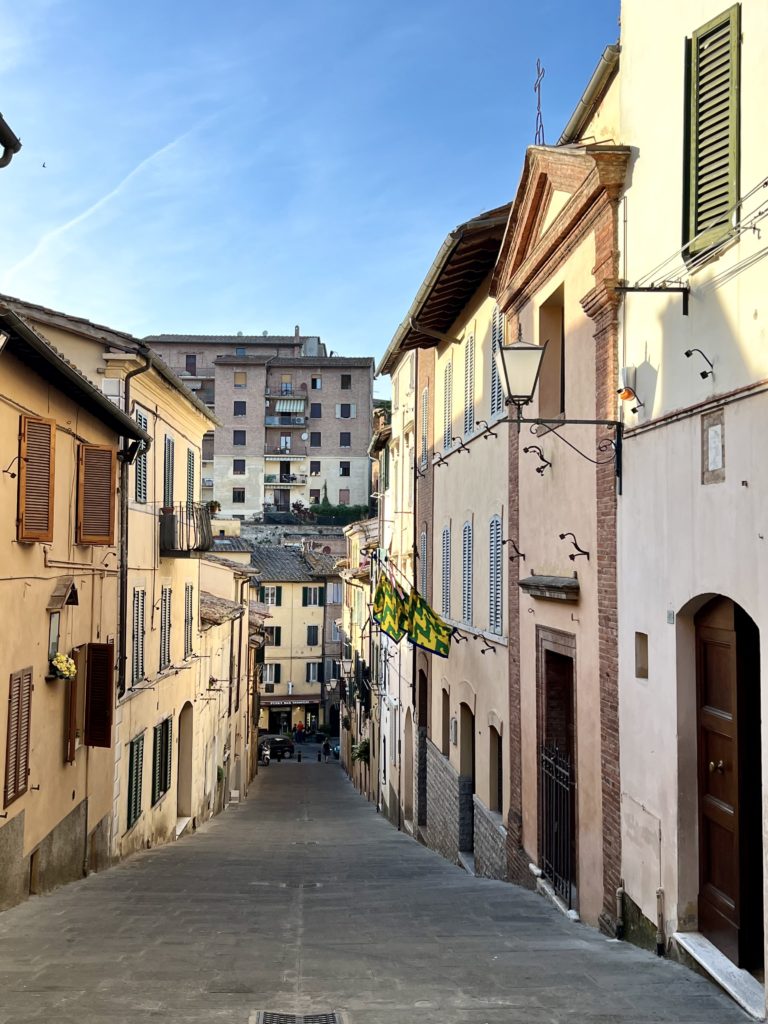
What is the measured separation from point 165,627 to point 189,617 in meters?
2.94

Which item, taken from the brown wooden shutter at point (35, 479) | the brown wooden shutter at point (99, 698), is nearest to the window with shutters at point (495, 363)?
the brown wooden shutter at point (35, 479)

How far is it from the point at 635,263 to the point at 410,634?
9.54 m

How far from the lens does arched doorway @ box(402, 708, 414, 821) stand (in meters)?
24.1

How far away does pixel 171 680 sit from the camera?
71.7 ft

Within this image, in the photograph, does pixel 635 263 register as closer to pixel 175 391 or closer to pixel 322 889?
pixel 322 889

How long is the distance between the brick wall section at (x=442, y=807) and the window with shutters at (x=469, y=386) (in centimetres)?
612

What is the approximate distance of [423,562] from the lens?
880 inches

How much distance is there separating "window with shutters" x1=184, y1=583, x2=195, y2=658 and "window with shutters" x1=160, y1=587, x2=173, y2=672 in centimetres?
194

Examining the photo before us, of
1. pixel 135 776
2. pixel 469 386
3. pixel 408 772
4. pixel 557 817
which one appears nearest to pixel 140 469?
pixel 135 776

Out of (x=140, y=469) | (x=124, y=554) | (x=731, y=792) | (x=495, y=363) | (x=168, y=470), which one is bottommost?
(x=731, y=792)

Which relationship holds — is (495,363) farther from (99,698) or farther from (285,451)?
(285,451)

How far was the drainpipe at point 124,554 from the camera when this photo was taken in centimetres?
1692

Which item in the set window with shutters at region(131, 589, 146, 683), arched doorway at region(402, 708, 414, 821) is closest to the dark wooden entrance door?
window with shutters at region(131, 589, 146, 683)

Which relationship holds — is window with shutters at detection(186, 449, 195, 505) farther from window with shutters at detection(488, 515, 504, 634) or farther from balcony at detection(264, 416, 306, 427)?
balcony at detection(264, 416, 306, 427)
